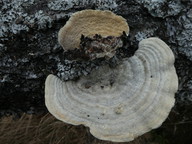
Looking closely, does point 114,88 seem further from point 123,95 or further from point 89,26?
point 89,26

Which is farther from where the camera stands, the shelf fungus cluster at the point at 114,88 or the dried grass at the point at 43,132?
the dried grass at the point at 43,132

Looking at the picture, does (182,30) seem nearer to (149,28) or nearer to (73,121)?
(149,28)

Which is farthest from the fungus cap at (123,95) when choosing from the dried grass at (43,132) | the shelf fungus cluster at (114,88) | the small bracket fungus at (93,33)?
the dried grass at (43,132)

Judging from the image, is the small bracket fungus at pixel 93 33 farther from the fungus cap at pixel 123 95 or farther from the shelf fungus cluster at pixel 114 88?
the fungus cap at pixel 123 95

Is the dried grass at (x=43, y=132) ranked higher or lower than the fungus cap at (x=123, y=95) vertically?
lower

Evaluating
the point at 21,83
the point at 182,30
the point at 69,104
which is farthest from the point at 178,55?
the point at 21,83

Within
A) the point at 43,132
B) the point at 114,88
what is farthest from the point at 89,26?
the point at 43,132
